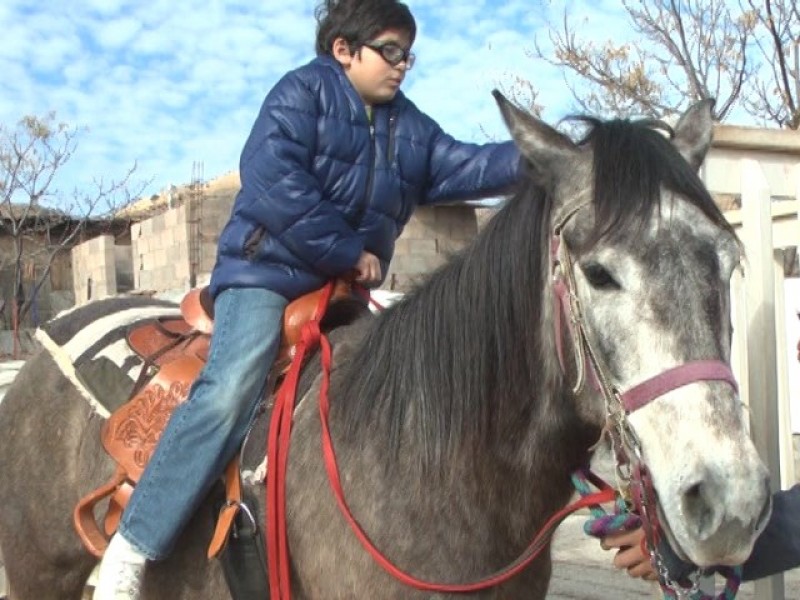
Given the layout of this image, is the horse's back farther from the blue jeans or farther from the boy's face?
the boy's face

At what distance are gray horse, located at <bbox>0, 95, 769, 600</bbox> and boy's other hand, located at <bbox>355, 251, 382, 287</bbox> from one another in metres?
0.13

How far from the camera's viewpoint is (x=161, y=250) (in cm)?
1250

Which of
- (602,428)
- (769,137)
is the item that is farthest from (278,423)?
(769,137)

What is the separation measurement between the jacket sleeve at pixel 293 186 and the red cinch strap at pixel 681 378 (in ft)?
3.58

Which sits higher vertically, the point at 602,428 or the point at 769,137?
the point at 769,137

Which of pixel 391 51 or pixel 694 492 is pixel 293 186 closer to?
pixel 391 51

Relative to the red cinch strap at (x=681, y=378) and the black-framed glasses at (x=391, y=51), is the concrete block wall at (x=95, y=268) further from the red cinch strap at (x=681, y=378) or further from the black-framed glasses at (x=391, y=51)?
the red cinch strap at (x=681, y=378)

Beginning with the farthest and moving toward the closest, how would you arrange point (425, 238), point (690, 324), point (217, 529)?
point (425, 238)
point (217, 529)
point (690, 324)

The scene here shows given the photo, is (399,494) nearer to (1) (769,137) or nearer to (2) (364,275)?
(2) (364,275)

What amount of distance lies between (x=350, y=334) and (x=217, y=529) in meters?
0.68

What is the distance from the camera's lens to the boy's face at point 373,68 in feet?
8.80

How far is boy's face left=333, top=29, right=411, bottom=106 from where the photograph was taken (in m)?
2.68

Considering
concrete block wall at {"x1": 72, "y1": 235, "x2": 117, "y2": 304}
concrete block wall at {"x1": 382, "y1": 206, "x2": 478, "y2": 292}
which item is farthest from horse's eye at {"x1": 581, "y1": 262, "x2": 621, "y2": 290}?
concrete block wall at {"x1": 72, "y1": 235, "x2": 117, "y2": 304}

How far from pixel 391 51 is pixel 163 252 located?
10301 millimetres
